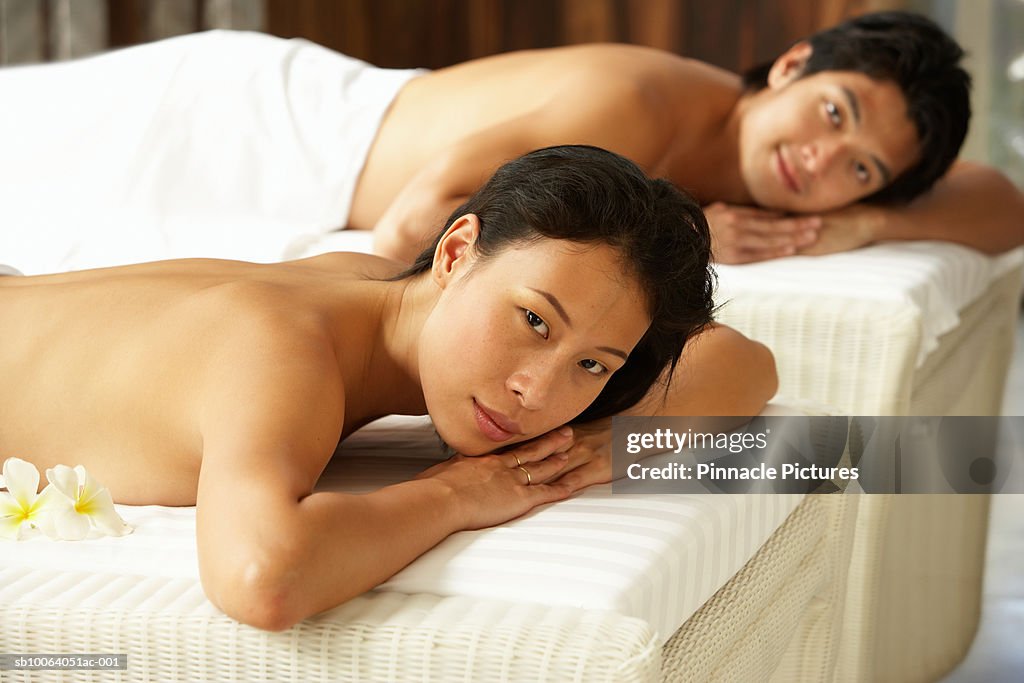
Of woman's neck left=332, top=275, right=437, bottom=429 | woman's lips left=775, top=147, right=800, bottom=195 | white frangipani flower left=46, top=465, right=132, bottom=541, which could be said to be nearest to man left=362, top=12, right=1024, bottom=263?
woman's lips left=775, top=147, right=800, bottom=195

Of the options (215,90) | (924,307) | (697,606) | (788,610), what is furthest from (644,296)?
(215,90)

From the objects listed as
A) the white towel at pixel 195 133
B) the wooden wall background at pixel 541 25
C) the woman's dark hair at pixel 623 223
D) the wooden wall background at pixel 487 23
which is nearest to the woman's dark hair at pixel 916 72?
the white towel at pixel 195 133

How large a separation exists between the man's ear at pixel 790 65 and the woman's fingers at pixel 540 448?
1.28m

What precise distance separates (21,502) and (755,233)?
131 cm

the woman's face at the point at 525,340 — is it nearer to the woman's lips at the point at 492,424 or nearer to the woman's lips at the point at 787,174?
the woman's lips at the point at 492,424

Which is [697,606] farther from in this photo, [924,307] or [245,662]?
[924,307]

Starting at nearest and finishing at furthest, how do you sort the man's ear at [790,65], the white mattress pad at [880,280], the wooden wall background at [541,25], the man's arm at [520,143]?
1. the white mattress pad at [880,280]
2. the man's arm at [520,143]
3. the man's ear at [790,65]
4. the wooden wall background at [541,25]

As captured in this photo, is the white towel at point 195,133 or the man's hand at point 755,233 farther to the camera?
the white towel at point 195,133

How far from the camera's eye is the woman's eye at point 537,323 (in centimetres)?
102

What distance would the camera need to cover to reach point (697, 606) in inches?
39.0

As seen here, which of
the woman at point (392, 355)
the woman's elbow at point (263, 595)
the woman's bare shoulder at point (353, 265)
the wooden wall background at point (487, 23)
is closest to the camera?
the woman's elbow at point (263, 595)

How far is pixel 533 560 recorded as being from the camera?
2.97ft

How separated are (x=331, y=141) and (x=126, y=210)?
0.40 meters

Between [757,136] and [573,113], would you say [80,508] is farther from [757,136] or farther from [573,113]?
[757,136]
